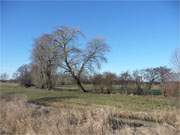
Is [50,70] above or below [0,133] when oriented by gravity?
above

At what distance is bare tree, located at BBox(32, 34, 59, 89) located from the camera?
164 feet

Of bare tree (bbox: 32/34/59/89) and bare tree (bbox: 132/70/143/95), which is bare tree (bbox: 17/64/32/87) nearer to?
bare tree (bbox: 32/34/59/89)

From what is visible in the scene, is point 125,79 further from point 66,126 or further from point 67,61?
→ point 66,126

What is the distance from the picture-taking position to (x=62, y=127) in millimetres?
9922

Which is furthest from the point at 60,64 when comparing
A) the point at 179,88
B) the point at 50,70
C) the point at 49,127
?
the point at 49,127

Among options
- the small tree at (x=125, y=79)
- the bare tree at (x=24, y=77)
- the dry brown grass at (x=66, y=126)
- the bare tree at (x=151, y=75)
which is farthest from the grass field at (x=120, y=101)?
the bare tree at (x=24, y=77)

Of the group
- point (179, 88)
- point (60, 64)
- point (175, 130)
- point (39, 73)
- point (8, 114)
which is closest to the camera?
point (175, 130)

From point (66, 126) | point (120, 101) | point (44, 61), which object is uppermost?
point (44, 61)

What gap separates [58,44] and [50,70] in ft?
16.2

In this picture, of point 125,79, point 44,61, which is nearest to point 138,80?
point 125,79

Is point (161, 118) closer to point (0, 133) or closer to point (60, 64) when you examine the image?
point (0, 133)

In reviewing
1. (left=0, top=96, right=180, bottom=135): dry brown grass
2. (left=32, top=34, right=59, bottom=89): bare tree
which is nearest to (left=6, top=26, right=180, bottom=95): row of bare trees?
(left=32, top=34, right=59, bottom=89): bare tree

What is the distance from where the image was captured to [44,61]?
5156 cm

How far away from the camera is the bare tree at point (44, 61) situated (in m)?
49.9
